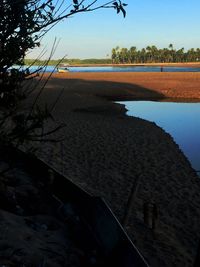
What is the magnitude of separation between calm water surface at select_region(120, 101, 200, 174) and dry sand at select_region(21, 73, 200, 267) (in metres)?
0.91

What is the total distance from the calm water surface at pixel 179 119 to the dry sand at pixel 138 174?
2.97 feet

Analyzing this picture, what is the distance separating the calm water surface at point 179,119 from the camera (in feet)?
64.8

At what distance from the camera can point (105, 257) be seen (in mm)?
5914

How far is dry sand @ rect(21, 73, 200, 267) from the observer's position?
334 inches

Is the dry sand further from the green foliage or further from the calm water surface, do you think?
the green foliage

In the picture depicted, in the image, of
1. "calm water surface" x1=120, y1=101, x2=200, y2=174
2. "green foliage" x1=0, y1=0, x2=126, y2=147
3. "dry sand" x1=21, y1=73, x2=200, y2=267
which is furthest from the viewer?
"calm water surface" x1=120, y1=101, x2=200, y2=174

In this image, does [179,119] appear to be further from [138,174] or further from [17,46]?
[17,46]

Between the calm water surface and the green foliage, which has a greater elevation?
the green foliage

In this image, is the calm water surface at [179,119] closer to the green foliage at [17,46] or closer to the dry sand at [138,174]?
the dry sand at [138,174]

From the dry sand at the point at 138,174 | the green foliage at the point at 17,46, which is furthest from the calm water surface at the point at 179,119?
the green foliage at the point at 17,46

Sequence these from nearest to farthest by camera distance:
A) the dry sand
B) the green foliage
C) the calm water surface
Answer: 1. the green foliage
2. the dry sand
3. the calm water surface

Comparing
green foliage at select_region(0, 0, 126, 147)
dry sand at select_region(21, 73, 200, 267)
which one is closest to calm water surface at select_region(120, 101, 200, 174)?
dry sand at select_region(21, 73, 200, 267)

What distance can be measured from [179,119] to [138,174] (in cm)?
1911

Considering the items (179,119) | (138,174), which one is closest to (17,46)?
(138,174)
